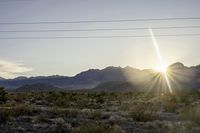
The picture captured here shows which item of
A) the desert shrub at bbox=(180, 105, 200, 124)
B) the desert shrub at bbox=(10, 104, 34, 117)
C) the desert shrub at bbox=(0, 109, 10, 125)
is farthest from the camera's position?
the desert shrub at bbox=(10, 104, 34, 117)

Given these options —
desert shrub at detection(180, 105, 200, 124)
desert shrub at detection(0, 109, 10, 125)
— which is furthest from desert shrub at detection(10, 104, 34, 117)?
desert shrub at detection(180, 105, 200, 124)

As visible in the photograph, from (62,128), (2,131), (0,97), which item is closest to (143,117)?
(62,128)

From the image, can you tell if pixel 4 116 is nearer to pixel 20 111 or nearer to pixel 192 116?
pixel 20 111

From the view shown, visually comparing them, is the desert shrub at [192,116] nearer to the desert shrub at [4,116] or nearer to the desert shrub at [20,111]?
the desert shrub at [20,111]

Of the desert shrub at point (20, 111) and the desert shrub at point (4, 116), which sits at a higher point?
the desert shrub at point (20, 111)

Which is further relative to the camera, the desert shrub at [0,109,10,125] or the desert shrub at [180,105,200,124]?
the desert shrub at [180,105,200,124]

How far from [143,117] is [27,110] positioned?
8.33m

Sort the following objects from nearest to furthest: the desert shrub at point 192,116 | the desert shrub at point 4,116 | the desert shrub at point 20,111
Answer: the desert shrub at point 4,116 → the desert shrub at point 192,116 → the desert shrub at point 20,111


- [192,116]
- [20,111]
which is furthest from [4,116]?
[192,116]

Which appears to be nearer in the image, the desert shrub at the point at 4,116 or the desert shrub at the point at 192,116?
the desert shrub at the point at 4,116

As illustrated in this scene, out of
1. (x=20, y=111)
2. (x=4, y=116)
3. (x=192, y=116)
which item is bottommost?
(x=4, y=116)

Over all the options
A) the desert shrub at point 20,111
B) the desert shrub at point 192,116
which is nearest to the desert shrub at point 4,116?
the desert shrub at point 20,111

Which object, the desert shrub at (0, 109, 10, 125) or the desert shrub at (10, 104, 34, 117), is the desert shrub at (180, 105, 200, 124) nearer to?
the desert shrub at (10, 104, 34, 117)

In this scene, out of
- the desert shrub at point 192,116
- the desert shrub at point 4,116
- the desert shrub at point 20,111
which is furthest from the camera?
the desert shrub at point 20,111
